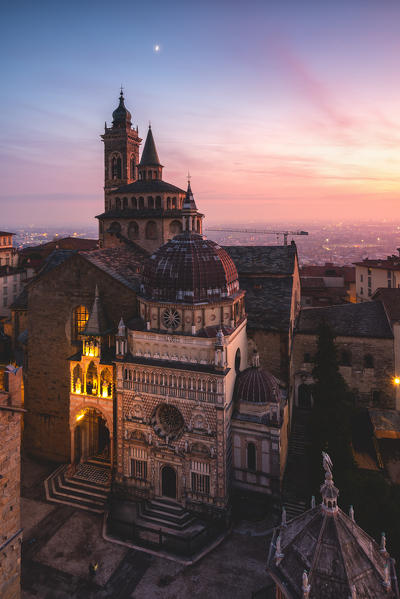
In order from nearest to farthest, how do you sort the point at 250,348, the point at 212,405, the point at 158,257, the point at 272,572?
the point at 272,572 → the point at 212,405 → the point at 158,257 → the point at 250,348

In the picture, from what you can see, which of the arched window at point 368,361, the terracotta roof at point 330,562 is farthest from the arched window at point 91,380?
the arched window at point 368,361

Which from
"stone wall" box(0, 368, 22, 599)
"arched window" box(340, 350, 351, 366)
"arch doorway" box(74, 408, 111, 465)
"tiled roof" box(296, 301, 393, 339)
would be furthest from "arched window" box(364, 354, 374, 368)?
"stone wall" box(0, 368, 22, 599)

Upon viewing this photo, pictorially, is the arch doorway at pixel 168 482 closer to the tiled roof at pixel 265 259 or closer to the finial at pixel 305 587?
the finial at pixel 305 587

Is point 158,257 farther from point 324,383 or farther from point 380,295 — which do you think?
point 380,295

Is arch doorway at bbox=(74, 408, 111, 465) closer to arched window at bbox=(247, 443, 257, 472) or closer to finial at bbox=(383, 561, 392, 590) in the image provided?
arched window at bbox=(247, 443, 257, 472)

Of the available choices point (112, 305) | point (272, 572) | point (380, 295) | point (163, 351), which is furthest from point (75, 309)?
point (380, 295)

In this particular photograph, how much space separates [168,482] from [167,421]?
4105mm

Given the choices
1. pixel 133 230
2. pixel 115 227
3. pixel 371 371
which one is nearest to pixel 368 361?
pixel 371 371

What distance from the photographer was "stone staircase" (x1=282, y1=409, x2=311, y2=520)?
25609 mm

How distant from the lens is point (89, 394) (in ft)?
93.2

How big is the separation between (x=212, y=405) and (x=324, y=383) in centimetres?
938

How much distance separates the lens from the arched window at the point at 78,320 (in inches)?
1196

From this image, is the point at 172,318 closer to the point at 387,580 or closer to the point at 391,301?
the point at 387,580

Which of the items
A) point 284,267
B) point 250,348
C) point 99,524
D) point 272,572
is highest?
point 284,267
